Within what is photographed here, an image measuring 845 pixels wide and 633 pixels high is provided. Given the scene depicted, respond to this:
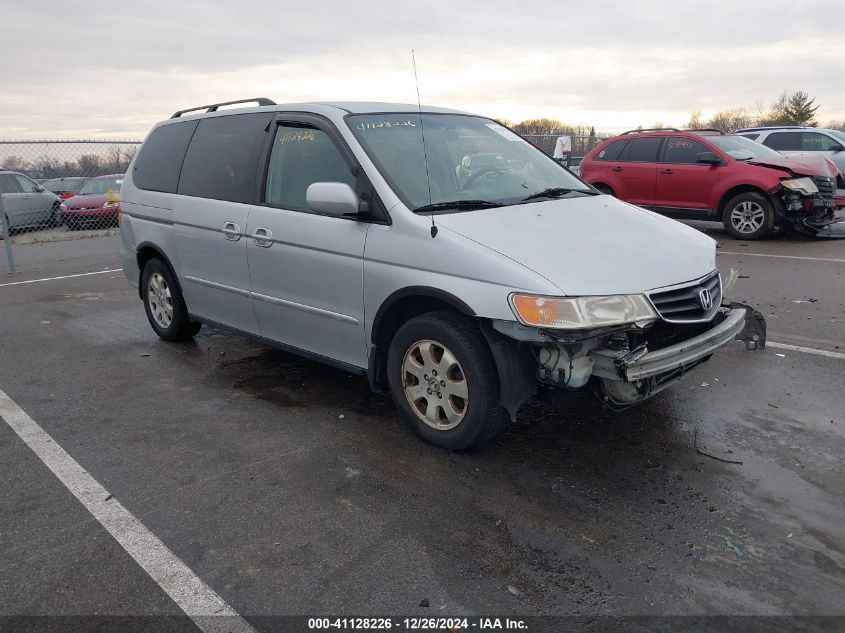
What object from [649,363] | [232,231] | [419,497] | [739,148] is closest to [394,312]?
[419,497]

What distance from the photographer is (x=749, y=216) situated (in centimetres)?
1093

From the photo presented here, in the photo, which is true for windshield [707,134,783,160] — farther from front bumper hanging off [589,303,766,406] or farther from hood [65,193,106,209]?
hood [65,193,106,209]

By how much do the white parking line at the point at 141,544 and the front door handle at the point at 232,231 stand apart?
1.69 meters

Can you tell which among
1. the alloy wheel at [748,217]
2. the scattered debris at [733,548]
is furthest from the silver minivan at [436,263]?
the alloy wheel at [748,217]

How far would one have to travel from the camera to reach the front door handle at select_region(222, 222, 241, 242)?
481 centimetres

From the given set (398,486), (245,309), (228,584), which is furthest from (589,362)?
(245,309)

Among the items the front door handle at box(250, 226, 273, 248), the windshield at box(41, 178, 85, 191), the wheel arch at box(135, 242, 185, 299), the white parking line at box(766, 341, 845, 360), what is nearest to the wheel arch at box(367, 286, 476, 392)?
the front door handle at box(250, 226, 273, 248)

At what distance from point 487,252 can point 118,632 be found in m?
2.24

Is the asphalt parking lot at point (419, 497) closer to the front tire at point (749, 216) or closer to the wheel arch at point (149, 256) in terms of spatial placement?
the wheel arch at point (149, 256)

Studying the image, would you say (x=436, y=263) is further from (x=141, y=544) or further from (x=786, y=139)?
(x=786, y=139)

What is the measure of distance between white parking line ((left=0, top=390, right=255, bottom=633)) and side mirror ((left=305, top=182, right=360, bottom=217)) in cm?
186

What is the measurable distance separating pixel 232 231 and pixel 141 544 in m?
2.38

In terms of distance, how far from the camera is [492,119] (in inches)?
212

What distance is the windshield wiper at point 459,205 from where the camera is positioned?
3914 millimetres
